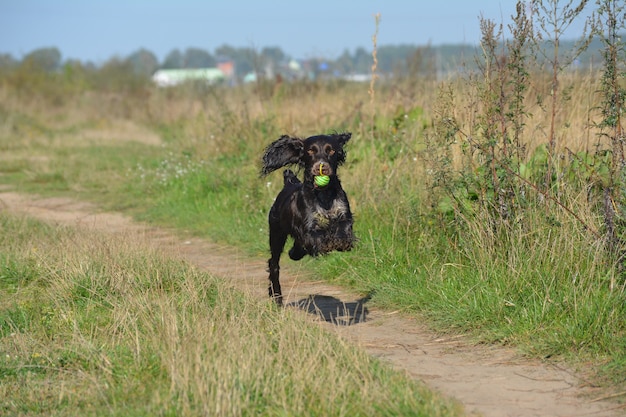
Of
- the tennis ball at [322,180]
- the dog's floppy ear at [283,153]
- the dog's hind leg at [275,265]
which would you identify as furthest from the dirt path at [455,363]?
the dog's floppy ear at [283,153]

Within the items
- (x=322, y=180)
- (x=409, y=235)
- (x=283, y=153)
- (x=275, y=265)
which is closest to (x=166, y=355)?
(x=322, y=180)

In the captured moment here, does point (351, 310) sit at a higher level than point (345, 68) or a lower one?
lower

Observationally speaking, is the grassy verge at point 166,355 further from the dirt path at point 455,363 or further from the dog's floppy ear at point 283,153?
the dog's floppy ear at point 283,153

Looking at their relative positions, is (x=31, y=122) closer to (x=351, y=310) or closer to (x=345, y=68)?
(x=345, y=68)

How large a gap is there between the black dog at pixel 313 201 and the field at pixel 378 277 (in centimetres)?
75

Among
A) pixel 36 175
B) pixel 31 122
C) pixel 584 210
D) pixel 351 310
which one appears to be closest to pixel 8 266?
pixel 351 310

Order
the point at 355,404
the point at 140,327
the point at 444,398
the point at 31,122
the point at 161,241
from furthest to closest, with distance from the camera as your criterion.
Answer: the point at 31,122 → the point at 161,241 → the point at 140,327 → the point at 444,398 → the point at 355,404

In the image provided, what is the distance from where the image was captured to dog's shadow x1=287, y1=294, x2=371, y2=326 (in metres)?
6.53

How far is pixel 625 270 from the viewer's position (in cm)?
597

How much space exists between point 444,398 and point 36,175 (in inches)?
500

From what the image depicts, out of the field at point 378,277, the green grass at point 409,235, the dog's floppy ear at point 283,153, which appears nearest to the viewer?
the field at point 378,277

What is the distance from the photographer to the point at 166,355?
15.4ft

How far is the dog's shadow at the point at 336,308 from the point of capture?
653cm

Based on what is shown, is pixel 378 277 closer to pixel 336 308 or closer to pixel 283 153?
pixel 336 308
